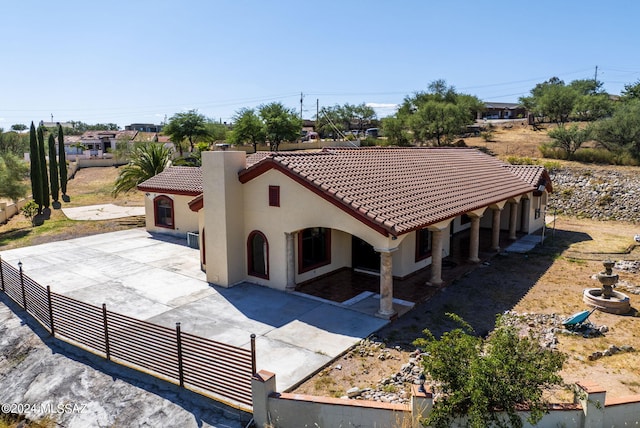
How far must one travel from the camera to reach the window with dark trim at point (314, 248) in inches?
631

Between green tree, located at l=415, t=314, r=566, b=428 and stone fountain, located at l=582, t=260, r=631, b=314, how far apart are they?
7.90m

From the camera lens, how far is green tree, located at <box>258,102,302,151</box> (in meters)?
57.0

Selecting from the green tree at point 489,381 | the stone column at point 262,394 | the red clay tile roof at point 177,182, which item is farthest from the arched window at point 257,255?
the green tree at point 489,381

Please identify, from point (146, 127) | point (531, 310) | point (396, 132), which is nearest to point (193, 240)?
point (531, 310)

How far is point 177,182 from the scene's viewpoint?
25.0m

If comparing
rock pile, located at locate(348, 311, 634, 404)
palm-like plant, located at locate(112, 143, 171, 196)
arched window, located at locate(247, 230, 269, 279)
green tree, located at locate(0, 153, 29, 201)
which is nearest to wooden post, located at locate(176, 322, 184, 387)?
rock pile, located at locate(348, 311, 634, 404)

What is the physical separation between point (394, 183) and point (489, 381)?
1024 cm

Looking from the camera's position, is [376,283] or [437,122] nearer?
[376,283]

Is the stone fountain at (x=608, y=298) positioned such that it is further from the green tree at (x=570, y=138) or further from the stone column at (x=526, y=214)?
the green tree at (x=570, y=138)

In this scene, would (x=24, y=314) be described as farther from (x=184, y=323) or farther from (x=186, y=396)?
(x=186, y=396)

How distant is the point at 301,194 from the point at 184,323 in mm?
5292

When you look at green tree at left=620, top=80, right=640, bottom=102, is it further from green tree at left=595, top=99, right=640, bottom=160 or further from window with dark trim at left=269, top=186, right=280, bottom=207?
window with dark trim at left=269, top=186, right=280, bottom=207

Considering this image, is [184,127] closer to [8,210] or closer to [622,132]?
[8,210]

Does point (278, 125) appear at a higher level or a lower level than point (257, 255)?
higher
